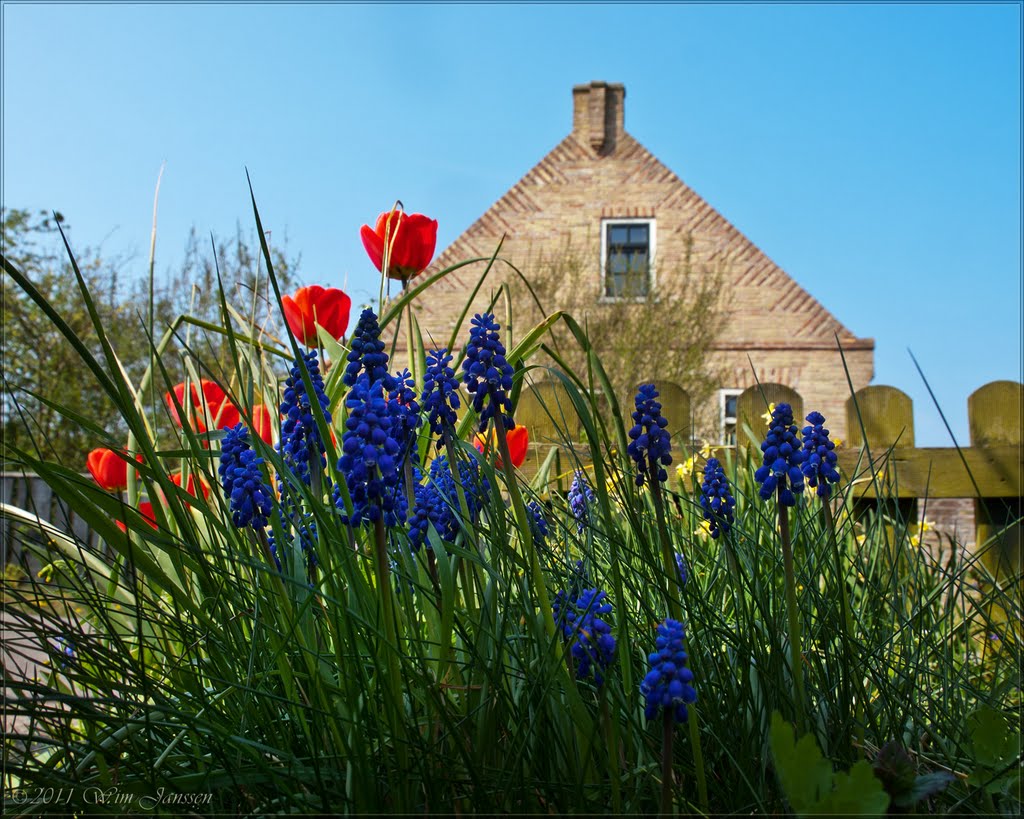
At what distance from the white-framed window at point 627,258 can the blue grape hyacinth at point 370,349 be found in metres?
13.5

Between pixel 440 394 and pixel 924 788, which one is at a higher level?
pixel 440 394

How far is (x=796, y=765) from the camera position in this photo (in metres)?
0.75

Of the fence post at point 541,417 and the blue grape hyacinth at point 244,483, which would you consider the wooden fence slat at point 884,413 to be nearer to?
the fence post at point 541,417

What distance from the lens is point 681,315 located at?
14.4 metres

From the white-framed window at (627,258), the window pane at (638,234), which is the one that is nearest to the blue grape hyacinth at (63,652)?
the white-framed window at (627,258)

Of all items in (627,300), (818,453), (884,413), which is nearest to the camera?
(818,453)

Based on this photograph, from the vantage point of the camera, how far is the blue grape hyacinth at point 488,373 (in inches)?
38.9

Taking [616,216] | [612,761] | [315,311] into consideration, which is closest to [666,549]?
[612,761]

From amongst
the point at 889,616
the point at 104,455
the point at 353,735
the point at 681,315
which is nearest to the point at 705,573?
the point at 889,616

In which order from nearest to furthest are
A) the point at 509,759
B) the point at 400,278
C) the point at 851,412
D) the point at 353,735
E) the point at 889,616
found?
the point at 353,735 < the point at 509,759 < the point at 889,616 < the point at 400,278 < the point at 851,412

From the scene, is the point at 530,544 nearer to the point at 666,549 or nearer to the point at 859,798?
the point at 666,549

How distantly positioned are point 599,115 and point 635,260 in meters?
2.86

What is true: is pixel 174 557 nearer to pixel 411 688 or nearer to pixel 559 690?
pixel 411 688

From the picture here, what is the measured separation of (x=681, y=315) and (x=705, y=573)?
42.6ft
